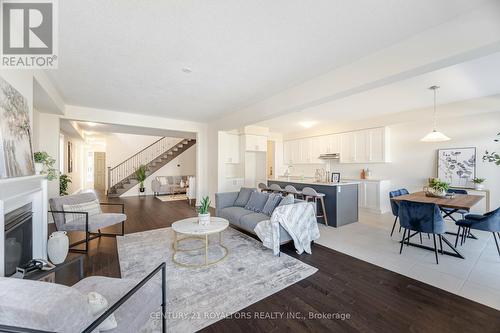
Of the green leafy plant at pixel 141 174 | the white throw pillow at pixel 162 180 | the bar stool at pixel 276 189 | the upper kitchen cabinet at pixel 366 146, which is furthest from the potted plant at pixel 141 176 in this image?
the upper kitchen cabinet at pixel 366 146

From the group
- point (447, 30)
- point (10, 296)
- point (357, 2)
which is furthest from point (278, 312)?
point (447, 30)

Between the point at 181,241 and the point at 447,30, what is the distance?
4.42 m

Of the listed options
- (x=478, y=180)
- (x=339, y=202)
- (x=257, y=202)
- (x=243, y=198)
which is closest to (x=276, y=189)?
(x=243, y=198)

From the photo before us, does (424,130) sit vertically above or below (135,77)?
below

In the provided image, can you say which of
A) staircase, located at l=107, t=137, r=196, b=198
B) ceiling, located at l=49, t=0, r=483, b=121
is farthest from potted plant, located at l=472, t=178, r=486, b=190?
staircase, located at l=107, t=137, r=196, b=198

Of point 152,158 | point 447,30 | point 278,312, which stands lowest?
point 278,312

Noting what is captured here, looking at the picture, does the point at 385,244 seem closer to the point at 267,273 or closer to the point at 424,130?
the point at 267,273

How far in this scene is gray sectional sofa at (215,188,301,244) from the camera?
345 centimetres

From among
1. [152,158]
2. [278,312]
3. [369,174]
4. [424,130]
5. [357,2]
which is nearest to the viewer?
[357,2]

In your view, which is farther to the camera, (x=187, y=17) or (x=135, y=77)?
(x=135, y=77)

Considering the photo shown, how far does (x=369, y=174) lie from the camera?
638 centimetres

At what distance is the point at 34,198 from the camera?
8.56ft

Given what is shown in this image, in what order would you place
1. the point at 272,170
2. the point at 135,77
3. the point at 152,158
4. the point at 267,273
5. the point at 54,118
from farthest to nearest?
1. the point at 152,158
2. the point at 272,170
3. the point at 54,118
4. the point at 135,77
5. the point at 267,273

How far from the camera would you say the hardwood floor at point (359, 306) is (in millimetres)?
1743
